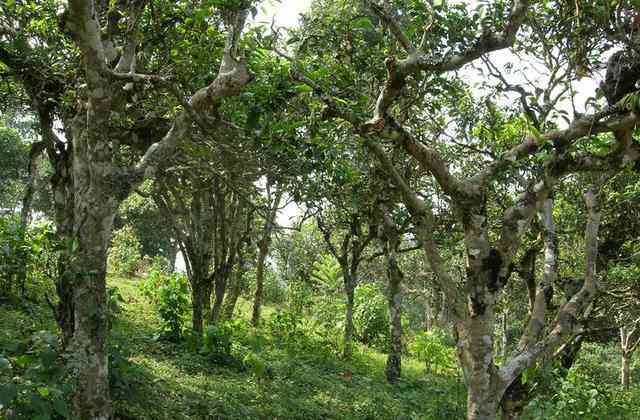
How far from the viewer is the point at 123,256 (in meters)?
22.4

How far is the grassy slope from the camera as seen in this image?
25.2 feet

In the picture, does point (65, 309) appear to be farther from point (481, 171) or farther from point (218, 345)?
point (218, 345)

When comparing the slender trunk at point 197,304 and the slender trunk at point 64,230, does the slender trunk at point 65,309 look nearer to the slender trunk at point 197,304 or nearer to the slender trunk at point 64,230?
the slender trunk at point 64,230

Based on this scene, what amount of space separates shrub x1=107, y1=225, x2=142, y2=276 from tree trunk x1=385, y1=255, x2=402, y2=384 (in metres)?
12.1

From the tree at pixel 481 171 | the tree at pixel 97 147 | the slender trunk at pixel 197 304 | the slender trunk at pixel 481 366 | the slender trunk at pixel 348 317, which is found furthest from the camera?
the slender trunk at pixel 348 317

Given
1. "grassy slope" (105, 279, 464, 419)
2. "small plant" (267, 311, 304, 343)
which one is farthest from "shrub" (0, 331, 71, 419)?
"small plant" (267, 311, 304, 343)

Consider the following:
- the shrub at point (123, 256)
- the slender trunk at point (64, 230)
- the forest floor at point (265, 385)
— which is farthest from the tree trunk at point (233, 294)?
the slender trunk at point (64, 230)

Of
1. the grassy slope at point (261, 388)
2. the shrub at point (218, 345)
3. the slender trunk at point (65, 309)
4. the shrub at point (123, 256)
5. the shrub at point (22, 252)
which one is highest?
the shrub at point (123, 256)

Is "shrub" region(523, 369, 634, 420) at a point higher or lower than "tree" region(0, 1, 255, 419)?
lower

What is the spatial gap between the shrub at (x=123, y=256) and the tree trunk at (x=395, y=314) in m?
12.1

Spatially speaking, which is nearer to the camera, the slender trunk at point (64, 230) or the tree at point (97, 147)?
the tree at point (97, 147)

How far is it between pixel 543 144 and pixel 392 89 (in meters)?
1.64

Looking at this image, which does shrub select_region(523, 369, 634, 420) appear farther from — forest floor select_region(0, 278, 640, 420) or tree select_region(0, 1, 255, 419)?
tree select_region(0, 1, 255, 419)

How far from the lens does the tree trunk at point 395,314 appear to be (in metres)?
13.2
